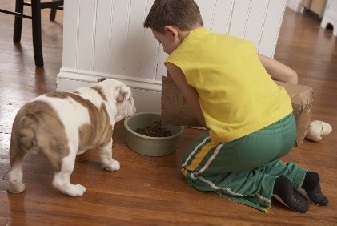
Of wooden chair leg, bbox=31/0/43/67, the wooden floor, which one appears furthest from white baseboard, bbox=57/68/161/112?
wooden chair leg, bbox=31/0/43/67

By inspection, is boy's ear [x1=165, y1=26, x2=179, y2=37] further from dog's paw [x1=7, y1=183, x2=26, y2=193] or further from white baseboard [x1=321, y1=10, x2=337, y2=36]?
white baseboard [x1=321, y1=10, x2=337, y2=36]

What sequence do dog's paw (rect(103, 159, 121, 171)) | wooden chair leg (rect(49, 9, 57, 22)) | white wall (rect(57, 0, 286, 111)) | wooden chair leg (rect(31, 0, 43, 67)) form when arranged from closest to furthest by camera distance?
1. dog's paw (rect(103, 159, 121, 171))
2. white wall (rect(57, 0, 286, 111))
3. wooden chair leg (rect(31, 0, 43, 67))
4. wooden chair leg (rect(49, 9, 57, 22))

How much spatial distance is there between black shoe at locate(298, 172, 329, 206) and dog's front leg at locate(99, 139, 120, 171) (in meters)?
0.73

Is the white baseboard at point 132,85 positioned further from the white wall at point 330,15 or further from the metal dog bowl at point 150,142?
the white wall at point 330,15

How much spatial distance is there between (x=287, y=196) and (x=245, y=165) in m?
0.19

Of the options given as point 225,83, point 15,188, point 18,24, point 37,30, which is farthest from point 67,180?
point 18,24

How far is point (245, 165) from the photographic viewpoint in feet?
4.75

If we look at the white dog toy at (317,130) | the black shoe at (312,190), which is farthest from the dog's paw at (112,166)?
the white dog toy at (317,130)

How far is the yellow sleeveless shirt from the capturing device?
1.37m

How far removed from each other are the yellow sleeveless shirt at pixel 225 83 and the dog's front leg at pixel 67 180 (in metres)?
0.49

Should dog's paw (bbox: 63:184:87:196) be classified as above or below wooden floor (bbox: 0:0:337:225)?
above

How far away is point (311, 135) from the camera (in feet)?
6.55

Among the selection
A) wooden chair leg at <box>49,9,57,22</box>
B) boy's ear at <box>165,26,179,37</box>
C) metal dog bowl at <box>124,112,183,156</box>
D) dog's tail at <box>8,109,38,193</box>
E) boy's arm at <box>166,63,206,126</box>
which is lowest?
metal dog bowl at <box>124,112,183,156</box>

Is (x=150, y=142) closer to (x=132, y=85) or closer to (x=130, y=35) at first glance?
(x=132, y=85)
